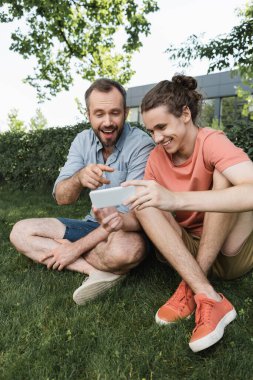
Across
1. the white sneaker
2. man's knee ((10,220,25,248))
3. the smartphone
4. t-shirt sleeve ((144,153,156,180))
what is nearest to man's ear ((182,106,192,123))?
t-shirt sleeve ((144,153,156,180))

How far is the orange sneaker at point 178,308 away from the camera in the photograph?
2.42 metres

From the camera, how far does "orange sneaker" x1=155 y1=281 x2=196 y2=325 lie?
242 cm

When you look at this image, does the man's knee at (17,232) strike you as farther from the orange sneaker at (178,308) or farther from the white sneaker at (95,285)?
the orange sneaker at (178,308)

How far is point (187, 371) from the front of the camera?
6.54ft

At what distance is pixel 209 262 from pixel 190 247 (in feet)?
0.79

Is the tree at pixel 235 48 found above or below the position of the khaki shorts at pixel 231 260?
above

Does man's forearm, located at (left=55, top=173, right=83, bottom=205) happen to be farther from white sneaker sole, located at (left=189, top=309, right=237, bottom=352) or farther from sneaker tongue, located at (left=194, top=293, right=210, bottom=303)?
white sneaker sole, located at (left=189, top=309, right=237, bottom=352)

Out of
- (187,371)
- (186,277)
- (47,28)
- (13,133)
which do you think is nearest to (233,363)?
(187,371)

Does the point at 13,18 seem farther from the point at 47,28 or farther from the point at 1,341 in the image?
the point at 1,341

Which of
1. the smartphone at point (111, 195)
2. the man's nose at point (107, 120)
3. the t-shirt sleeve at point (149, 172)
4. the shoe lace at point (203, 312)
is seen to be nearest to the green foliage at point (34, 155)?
the man's nose at point (107, 120)

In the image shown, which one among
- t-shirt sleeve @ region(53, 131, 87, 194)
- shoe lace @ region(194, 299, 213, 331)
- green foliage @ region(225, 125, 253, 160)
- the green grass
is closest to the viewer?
the green grass

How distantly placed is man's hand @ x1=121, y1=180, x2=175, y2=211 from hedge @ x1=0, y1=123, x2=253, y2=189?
6.65 m

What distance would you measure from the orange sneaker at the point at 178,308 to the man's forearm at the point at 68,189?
1050mm

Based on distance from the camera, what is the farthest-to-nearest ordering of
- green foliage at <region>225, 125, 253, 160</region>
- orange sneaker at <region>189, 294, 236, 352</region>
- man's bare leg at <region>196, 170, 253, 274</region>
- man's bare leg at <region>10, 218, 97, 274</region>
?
1. green foliage at <region>225, 125, 253, 160</region>
2. man's bare leg at <region>10, 218, 97, 274</region>
3. man's bare leg at <region>196, 170, 253, 274</region>
4. orange sneaker at <region>189, 294, 236, 352</region>
